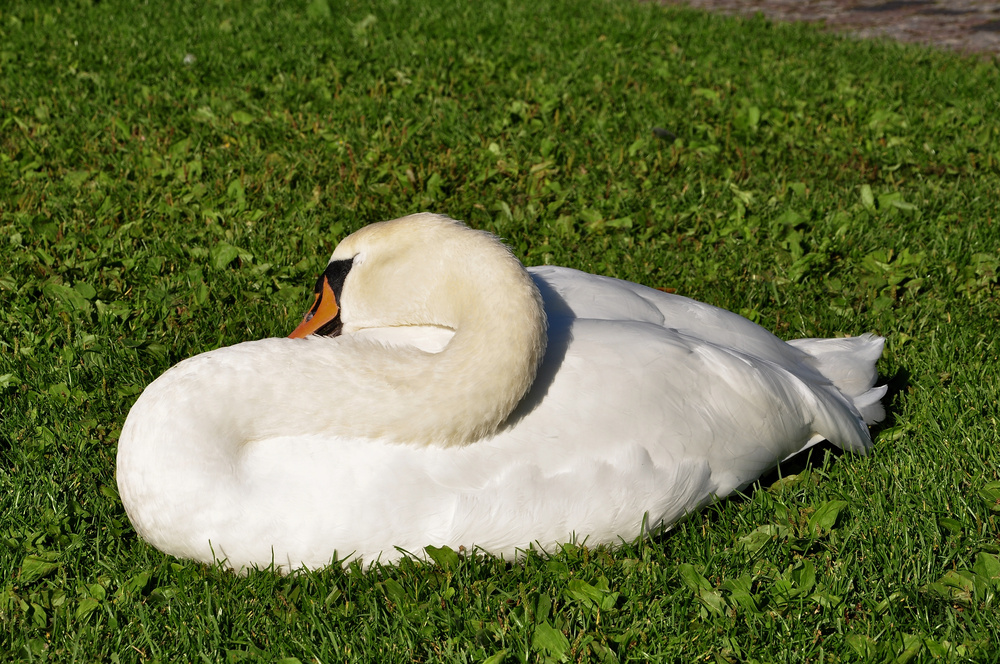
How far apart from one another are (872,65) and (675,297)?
536 cm

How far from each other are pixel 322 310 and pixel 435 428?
657mm

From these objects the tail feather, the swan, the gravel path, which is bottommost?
the tail feather

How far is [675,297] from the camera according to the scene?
10.8 feet

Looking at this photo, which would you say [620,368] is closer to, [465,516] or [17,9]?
[465,516]

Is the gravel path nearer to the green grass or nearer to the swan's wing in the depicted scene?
the green grass

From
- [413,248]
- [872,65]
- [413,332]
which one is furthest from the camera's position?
[872,65]

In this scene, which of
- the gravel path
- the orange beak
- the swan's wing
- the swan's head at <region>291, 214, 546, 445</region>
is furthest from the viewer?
the gravel path

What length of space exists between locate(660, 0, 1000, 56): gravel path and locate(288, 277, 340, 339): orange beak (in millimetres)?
7753

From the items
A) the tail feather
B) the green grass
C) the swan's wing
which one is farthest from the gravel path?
the swan's wing

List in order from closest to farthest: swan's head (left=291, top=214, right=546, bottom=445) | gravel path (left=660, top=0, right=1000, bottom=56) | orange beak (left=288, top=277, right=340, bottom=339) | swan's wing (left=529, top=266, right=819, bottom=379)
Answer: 1. swan's head (left=291, top=214, right=546, bottom=445)
2. orange beak (left=288, top=277, right=340, bottom=339)
3. swan's wing (left=529, top=266, right=819, bottom=379)
4. gravel path (left=660, top=0, right=1000, bottom=56)

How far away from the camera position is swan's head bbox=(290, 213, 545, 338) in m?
2.40

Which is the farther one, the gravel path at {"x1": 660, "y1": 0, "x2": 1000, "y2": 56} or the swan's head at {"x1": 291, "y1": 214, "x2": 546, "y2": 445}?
the gravel path at {"x1": 660, "y1": 0, "x2": 1000, "y2": 56}

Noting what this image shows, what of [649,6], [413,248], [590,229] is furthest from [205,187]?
[649,6]

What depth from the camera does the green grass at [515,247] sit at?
7.72 feet
